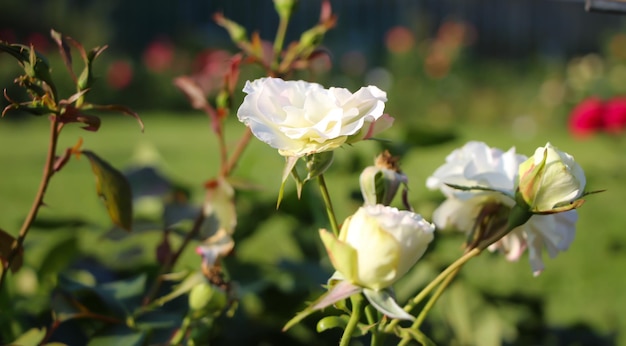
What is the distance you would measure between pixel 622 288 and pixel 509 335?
644 millimetres

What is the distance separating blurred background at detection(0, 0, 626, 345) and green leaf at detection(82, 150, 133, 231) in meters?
0.07

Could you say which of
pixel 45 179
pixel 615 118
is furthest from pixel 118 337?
pixel 615 118

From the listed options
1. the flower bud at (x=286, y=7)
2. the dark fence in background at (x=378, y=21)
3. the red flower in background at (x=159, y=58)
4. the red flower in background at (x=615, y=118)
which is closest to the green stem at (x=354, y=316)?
the flower bud at (x=286, y=7)

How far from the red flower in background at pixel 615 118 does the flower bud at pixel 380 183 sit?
187cm

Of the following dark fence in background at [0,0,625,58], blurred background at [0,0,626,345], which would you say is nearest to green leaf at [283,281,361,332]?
blurred background at [0,0,626,345]

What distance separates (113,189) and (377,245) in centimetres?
26

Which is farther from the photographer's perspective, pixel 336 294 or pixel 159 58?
pixel 159 58

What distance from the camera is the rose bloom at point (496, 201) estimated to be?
64cm

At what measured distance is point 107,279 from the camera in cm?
112

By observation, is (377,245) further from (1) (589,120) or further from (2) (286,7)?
(1) (589,120)

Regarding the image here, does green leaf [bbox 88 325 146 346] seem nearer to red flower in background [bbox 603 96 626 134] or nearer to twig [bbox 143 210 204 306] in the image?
twig [bbox 143 210 204 306]

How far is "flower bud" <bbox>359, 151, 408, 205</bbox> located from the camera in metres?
0.61

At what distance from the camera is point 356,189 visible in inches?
41.9

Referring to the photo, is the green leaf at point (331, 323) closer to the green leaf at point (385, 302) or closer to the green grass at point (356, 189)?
the green leaf at point (385, 302)
